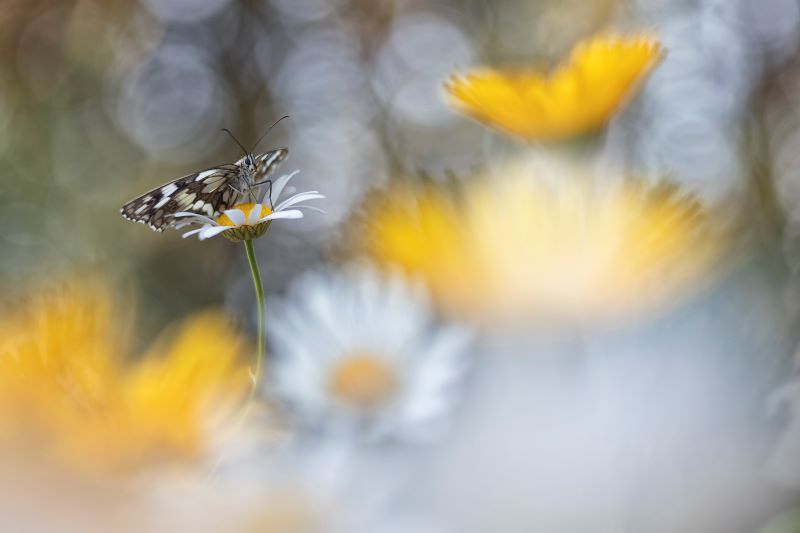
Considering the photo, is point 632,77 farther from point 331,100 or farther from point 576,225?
point 331,100

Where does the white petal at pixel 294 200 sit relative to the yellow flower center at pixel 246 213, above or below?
below

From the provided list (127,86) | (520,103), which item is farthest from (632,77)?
(127,86)

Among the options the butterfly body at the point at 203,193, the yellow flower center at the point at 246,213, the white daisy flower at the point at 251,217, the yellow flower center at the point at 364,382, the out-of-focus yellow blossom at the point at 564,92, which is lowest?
the yellow flower center at the point at 364,382
